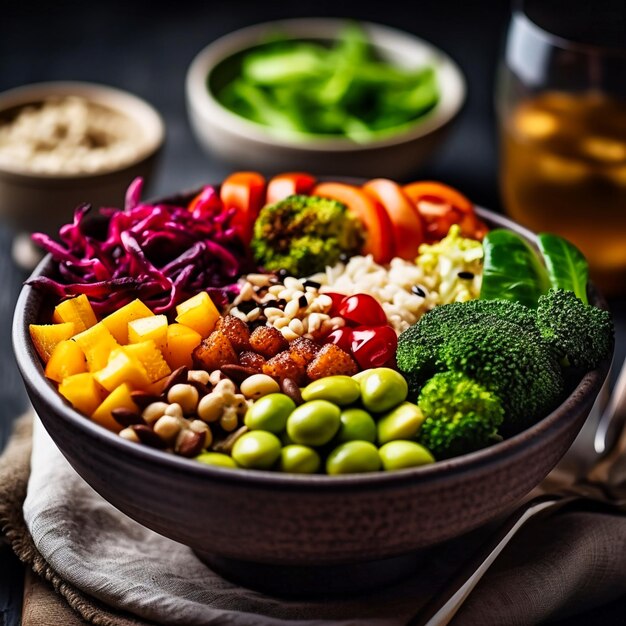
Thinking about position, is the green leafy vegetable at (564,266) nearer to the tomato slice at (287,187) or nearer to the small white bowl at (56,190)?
the tomato slice at (287,187)

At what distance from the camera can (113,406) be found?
244 cm

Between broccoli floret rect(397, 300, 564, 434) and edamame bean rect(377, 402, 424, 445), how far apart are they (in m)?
0.21

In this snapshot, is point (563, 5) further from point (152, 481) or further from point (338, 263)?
point (152, 481)

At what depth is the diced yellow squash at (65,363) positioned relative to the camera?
8.41ft

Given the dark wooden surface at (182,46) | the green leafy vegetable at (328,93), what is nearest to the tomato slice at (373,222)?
the green leafy vegetable at (328,93)

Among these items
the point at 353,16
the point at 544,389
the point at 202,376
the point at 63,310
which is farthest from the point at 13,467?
the point at 353,16

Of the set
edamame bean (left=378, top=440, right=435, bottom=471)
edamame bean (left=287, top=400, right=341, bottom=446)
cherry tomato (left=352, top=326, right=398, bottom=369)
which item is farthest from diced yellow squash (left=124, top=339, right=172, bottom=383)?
edamame bean (left=378, top=440, right=435, bottom=471)

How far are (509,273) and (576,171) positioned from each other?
5.27 ft

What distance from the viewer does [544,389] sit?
8.38 ft

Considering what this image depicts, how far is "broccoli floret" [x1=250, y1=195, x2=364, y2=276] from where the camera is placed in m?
3.22

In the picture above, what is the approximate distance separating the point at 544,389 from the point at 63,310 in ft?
4.53

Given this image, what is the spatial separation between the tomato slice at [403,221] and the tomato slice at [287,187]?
275 millimetres

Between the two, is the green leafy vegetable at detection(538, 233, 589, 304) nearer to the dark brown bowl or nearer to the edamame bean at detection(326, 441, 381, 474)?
the dark brown bowl

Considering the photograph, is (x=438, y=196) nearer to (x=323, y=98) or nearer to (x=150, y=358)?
(x=150, y=358)
